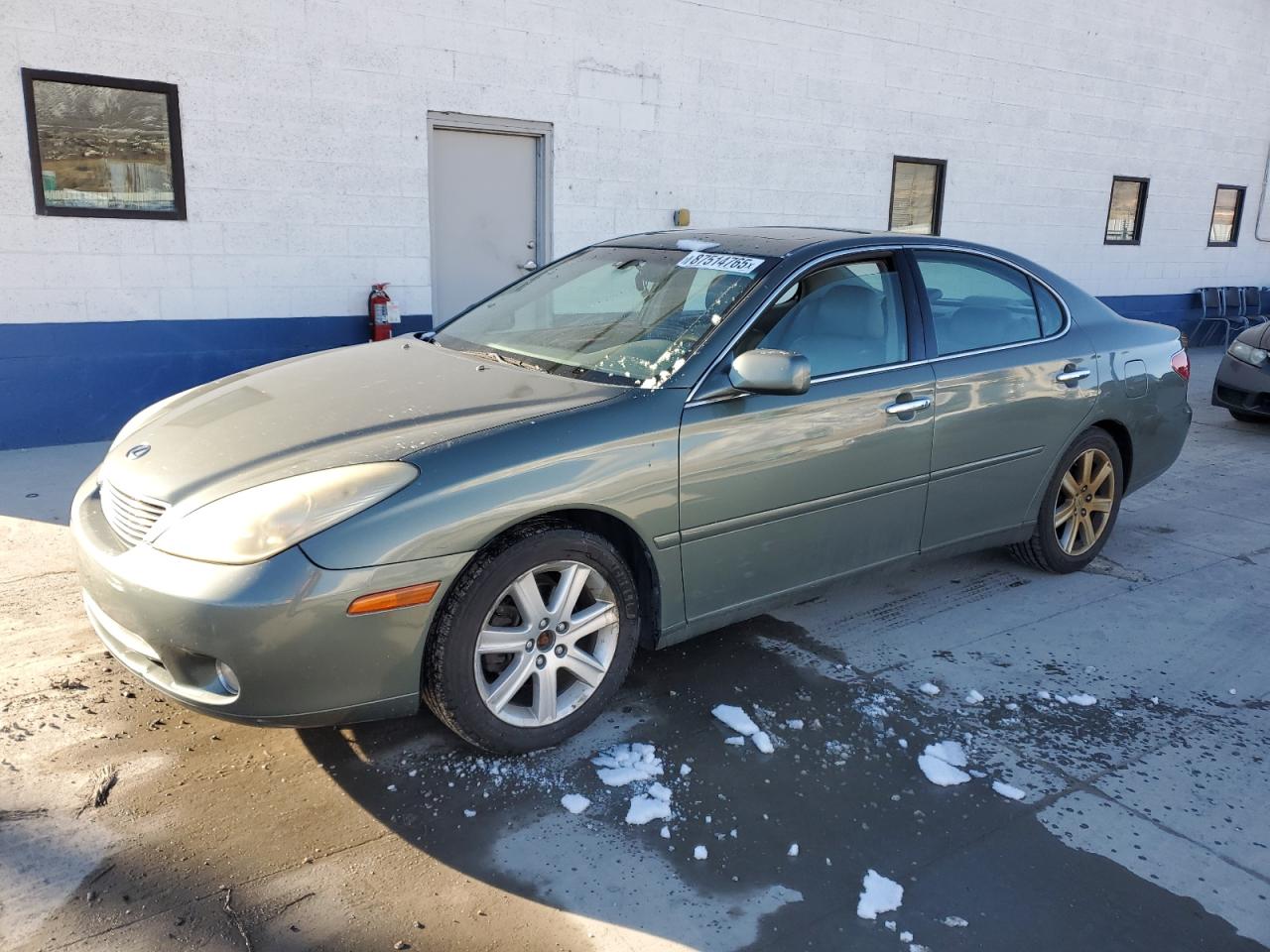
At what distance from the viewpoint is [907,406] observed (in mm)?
3861

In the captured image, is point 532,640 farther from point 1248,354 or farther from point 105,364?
point 1248,354

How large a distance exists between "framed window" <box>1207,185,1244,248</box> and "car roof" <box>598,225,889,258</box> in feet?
44.4

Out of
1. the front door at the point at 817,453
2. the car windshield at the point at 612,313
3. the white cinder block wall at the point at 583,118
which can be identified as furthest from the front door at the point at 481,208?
the front door at the point at 817,453

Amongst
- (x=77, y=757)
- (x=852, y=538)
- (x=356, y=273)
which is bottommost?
(x=77, y=757)

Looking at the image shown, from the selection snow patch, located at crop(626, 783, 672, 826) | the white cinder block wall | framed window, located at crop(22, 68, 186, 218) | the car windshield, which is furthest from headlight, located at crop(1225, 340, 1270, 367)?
framed window, located at crop(22, 68, 186, 218)

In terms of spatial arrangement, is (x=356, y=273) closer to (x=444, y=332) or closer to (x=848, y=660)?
(x=444, y=332)

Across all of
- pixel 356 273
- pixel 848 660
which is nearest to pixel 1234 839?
pixel 848 660

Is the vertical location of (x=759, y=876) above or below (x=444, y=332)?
below

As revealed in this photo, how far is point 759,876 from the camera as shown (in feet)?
8.72

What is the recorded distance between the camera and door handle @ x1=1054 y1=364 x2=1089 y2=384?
4469mm

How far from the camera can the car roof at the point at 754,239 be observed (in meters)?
3.90

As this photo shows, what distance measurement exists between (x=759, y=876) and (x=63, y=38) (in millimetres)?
6600

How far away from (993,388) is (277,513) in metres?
2.89

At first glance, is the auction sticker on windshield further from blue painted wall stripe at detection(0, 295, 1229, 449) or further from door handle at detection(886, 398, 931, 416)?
blue painted wall stripe at detection(0, 295, 1229, 449)
